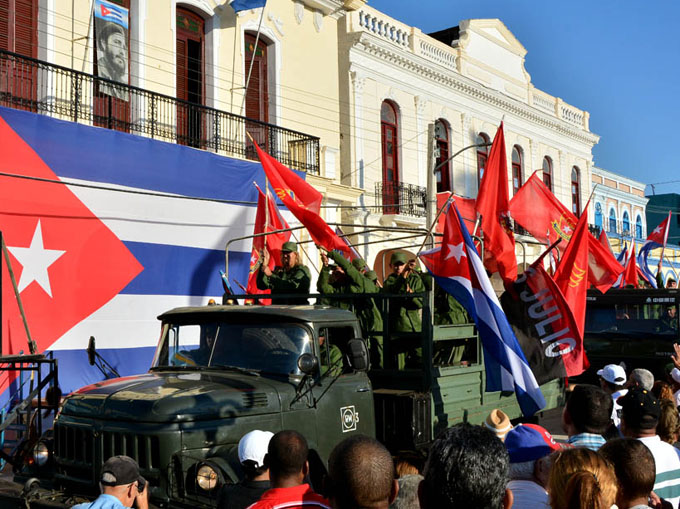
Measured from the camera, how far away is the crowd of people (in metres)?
2.58

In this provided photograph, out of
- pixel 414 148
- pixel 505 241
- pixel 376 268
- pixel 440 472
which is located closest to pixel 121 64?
pixel 505 241

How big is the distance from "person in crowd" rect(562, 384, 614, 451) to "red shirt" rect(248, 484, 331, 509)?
157cm

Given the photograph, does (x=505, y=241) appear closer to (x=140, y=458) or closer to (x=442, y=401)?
(x=442, y=401)

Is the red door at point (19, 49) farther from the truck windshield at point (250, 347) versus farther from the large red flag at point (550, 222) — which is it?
the large red flag at point (550, 222)

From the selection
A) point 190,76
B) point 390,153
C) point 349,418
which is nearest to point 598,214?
point 390,153

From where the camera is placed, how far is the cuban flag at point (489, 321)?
7039 mm

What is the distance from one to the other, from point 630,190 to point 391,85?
24.5 m

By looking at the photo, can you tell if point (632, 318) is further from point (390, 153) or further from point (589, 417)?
point (390, 153)

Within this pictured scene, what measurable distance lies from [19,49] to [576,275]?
411 inches

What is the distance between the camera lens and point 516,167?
2998 cm

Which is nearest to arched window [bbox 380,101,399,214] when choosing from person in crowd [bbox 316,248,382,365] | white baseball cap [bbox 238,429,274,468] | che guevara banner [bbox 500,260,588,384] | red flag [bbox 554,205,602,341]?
person in crowd [bbox 316,248,382,365]

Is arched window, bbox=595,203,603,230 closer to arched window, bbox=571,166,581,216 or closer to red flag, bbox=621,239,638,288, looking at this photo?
arched window, bbox=571,166,581,216

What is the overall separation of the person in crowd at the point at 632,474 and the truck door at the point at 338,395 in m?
3.05

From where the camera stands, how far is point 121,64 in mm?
14727
